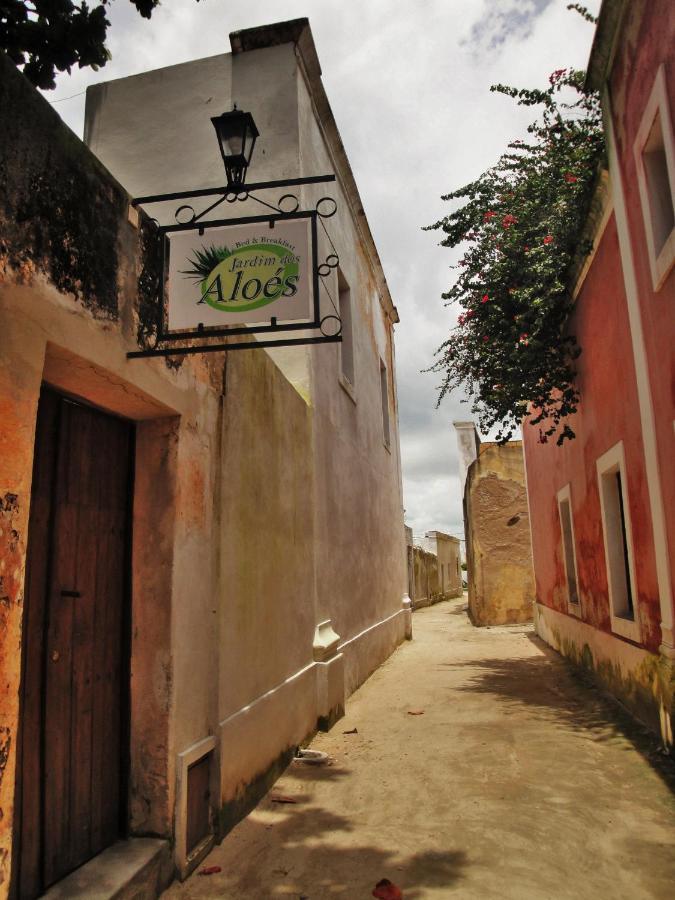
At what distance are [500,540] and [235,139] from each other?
12.4 meters

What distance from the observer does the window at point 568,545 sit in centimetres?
915

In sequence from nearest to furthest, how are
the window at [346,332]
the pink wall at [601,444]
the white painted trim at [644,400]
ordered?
the white painted trim at [644,400]
the pink wall at [601,444]
the window at [346,332]

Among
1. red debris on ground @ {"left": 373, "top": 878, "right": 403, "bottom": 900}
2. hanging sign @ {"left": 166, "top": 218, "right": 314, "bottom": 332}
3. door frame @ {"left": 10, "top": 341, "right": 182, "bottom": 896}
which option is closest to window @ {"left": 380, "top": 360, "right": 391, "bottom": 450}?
hanging sign @ {"left": 166, "top": 218, "right": 314, "bottom": 332}

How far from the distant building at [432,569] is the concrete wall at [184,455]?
41.5 ft

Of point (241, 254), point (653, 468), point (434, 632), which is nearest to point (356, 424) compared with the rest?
point (653, 468)

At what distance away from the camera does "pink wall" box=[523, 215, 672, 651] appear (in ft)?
18.4

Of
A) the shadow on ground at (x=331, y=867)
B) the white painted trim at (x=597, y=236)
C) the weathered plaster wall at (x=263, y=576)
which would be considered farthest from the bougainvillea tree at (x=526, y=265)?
the shadow on ground at (x=331, y=867)

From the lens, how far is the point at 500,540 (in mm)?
14805

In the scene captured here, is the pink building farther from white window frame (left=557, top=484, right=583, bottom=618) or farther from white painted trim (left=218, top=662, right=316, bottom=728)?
white painted trim (left=218, top=662, right=316, bottom=728)

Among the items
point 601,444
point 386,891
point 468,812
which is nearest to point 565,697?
point 601,444

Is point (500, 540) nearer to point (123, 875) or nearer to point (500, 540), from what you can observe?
point (500, 540)

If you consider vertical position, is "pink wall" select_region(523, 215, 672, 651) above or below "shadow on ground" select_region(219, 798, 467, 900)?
above

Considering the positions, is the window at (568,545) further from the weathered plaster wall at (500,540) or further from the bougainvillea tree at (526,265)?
the weathered plaster wall at (500,540)

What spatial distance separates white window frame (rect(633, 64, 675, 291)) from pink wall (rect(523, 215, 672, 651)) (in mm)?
985
